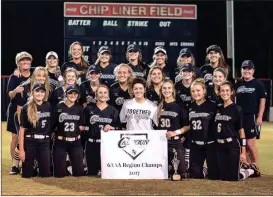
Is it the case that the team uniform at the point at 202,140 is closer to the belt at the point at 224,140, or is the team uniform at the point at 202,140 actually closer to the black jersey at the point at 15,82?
the belt at the point at 224,140

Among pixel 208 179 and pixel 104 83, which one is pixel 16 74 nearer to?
pixel 104 83

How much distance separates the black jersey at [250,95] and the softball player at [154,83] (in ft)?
3.55

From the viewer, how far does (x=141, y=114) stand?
7371 mm

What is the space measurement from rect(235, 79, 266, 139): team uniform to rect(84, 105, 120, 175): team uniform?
1.66 metres

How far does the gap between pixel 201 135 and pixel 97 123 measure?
51.8 inches

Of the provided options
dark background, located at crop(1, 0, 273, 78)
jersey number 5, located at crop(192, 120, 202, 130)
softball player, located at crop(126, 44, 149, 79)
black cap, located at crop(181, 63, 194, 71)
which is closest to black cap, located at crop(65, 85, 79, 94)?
softball player, located at crop(126, 44, 149, 79)

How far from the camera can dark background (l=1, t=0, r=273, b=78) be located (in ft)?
59.8

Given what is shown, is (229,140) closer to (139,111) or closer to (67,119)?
(139,111)

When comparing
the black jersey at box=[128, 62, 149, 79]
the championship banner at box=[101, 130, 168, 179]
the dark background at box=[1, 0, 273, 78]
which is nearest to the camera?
the championship banner at box=[101, 130, 168, 179]

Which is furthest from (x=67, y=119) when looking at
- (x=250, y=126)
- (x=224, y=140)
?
(x=250, y=126)

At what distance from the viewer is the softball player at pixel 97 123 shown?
746 centimetres

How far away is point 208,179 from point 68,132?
1.83 m

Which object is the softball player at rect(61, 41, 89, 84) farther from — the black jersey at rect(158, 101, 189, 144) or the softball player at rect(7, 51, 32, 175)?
the black jersey at rect(158, 101, 189, 144)

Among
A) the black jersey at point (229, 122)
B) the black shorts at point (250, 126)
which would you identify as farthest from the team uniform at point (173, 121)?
the black shorts at point (250, 126)
